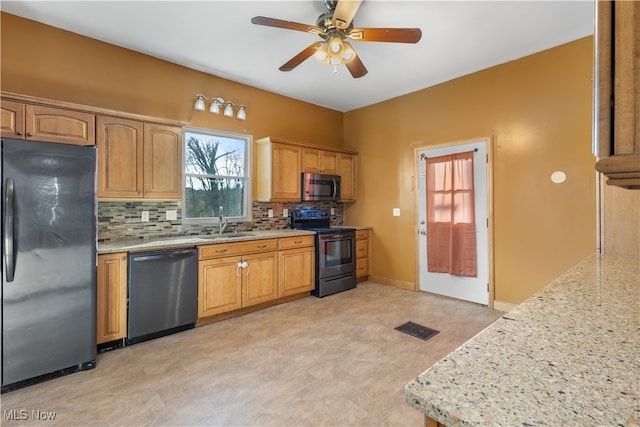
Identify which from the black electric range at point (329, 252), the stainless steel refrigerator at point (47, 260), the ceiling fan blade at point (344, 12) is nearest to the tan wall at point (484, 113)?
the black electric range at point (329, 252)

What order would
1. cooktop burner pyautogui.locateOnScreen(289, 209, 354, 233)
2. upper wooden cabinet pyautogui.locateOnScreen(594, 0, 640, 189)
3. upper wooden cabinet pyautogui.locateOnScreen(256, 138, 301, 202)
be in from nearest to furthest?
upper wooden cabinet pyautogui.locateOnScreen(594, 0, 640, 189) < upper wooden cabinet pyautogui.locateOnScreen(256, 138, 301, 202) < cooktop burner pyautogui.locateOnScreen(289, 209, 354, 233)

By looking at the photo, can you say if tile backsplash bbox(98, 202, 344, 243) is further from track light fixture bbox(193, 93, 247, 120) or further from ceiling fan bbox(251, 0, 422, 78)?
ceiling fan bbox(251, 0, 422, 78)

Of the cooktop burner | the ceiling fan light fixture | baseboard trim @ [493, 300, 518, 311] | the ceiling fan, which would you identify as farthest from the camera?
the cooktop burner

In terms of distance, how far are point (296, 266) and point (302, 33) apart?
266 cm

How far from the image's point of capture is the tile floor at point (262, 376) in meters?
1.91

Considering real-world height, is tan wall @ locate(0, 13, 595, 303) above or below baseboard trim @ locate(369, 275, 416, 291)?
above

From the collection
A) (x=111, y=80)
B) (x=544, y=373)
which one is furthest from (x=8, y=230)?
(x=544, y=373)

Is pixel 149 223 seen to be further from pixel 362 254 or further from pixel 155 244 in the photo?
pixel 362 254

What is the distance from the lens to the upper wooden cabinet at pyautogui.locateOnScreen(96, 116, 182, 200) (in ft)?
9.43

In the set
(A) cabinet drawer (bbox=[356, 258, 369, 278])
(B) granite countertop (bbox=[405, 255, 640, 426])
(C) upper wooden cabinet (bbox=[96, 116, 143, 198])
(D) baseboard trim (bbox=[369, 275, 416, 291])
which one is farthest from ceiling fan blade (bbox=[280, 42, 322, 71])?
(D) baseboard trim (bbox=[369, 275, 416, 291])

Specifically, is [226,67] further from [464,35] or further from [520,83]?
[520,83]

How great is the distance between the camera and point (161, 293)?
2.96 meters

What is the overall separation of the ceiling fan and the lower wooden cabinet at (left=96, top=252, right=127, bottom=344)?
2.29 m
